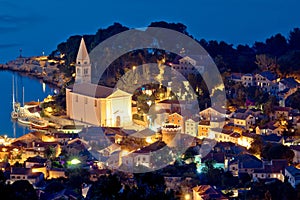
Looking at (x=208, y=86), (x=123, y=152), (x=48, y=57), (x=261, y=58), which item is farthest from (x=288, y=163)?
(x=48, y=57)

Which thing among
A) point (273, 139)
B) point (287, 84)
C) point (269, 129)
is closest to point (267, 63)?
point (287, 84)

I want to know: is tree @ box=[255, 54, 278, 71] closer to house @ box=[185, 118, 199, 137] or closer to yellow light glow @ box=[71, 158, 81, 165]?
house @ box=[185, 118, 199, 137]

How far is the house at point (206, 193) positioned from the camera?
285 inches

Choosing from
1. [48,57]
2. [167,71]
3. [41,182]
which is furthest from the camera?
[48,57]

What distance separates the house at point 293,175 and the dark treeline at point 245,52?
4.47 metres

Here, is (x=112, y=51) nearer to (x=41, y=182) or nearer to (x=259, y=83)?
(x=259, y=83)

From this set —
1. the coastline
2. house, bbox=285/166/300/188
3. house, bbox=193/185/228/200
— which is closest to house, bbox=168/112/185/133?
house, bbox=285/166/300/188

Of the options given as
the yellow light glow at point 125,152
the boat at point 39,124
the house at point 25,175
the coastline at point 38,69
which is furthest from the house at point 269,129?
the coastline at point 38,69

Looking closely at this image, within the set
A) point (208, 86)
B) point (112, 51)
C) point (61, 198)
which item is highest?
point (112, 51)

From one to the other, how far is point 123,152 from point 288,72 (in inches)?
164

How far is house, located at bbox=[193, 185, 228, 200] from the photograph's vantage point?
23.8 feet

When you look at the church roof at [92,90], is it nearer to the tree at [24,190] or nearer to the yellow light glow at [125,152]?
the yellow light glow at [125,152]

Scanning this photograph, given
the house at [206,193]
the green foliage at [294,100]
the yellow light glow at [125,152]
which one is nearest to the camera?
the house at [206,193]

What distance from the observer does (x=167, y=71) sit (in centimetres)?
1290
